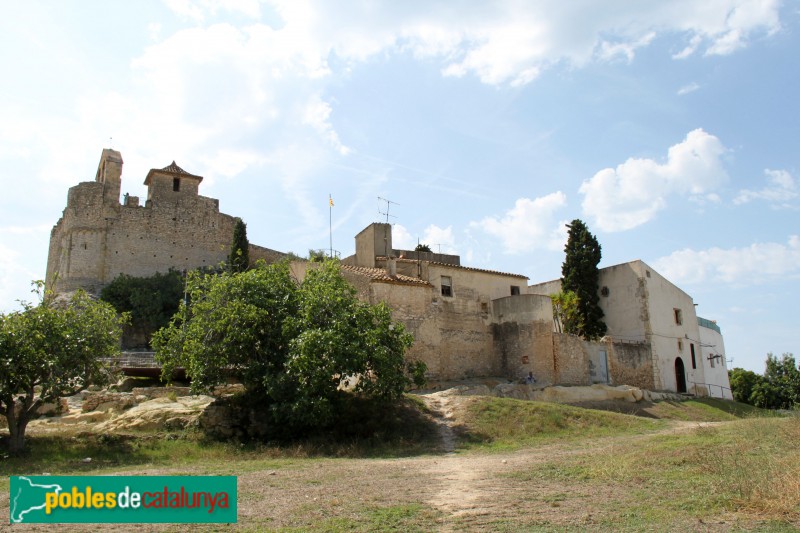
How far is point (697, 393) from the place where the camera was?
41.8 m

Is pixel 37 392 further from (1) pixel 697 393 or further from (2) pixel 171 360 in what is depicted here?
(1) pixel 697 393

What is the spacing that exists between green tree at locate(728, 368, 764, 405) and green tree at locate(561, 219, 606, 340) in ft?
87.3

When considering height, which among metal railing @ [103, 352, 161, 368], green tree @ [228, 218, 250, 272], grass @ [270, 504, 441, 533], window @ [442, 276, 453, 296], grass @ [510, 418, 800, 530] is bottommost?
grass @ [270, 504, 441, 533]

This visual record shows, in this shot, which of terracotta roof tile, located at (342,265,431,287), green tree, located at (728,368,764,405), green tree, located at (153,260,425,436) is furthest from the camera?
green tree, located at (728,368,764,405)

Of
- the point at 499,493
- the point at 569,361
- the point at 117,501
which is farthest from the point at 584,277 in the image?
the point at 117,501

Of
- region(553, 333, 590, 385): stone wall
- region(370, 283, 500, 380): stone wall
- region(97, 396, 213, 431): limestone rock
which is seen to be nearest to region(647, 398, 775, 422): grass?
region(553, 333, 590, 385): stone wall

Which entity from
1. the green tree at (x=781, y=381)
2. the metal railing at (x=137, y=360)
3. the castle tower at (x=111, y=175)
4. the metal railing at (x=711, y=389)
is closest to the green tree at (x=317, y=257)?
the metal railing at (x=137, y=360)

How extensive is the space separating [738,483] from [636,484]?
202cm

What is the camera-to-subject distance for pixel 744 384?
199 ft

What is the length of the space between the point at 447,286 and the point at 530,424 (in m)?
12.4

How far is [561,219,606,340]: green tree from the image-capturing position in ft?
134

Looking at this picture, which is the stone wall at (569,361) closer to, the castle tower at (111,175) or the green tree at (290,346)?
the green tree at (290,346)

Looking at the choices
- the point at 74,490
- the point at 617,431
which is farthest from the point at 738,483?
the point at 617,431

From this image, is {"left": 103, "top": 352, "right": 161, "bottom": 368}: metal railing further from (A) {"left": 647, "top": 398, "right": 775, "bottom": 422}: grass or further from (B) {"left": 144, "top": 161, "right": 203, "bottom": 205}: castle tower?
(A) {"left": 647, "top": 398, "right": 775, "bottom": 422}: grass
